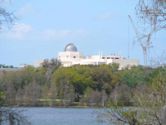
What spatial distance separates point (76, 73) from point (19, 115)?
9696 centimetres

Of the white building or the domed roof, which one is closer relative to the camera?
the white building

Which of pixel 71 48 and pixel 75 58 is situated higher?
pixel 71 48

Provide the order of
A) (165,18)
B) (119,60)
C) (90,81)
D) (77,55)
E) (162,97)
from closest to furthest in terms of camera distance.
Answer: (165,18) → (162,97) → (90,81) → (119,60) → (77,55)

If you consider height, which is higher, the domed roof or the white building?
the domed roof

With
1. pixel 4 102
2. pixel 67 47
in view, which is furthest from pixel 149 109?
pixel 67 47

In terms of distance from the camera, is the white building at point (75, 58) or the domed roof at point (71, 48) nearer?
the white building at point (75, 58)

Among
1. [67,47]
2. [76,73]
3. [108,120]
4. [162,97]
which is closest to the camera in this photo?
[162,97]

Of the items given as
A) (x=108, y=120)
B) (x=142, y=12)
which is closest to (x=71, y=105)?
(x=108, y=120)

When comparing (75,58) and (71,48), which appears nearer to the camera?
(75,58)

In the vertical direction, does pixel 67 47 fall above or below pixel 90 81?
above

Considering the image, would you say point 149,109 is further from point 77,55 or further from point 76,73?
point 77,55

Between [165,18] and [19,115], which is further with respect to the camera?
[19,115]

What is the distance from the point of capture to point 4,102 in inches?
437

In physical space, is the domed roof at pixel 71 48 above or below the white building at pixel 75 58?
above
